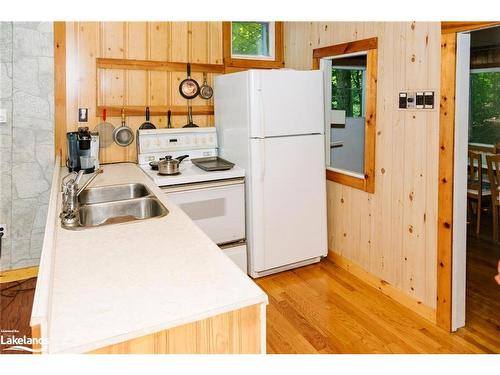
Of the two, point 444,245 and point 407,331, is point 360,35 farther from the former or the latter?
point 407,331

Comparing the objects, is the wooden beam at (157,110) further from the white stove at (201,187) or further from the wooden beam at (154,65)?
the wooden beam at (154,65)

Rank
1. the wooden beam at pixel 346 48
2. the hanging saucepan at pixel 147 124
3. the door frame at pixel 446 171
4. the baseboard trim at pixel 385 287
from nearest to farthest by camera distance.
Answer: the door frame at pixel 446 171, the baseboard trim at pixel 385 287, the wooden beam at pixel 346 48, the hanging saucepan at pixel 147 124

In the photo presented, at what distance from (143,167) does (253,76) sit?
109 centimetres

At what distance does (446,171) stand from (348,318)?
109 cm

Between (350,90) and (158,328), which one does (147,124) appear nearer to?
(350,90)

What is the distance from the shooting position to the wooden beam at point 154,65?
129 inches

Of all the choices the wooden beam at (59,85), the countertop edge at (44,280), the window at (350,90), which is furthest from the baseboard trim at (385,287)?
the wooden beam at (59,85)

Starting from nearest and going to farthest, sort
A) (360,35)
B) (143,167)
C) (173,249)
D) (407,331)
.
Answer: (173,249) → (407,331) → (360,35) → (143,167)

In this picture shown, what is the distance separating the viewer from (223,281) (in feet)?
3.99

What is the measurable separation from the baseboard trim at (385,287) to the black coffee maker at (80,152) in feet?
6.85

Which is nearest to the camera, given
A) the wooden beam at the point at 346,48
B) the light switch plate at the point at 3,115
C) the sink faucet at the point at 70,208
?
the sink faucet at the point at 70,208

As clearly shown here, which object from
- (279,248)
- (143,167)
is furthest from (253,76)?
(279,248)

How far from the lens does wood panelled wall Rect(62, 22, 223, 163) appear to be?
127 inches

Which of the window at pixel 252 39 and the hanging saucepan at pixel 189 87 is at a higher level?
the window at pixel 252 39
